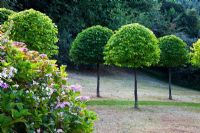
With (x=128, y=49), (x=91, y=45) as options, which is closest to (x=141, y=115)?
(x=128, y=49)

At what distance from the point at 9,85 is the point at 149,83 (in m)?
25.6

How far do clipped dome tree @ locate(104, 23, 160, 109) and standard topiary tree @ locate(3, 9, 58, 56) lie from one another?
2.73m

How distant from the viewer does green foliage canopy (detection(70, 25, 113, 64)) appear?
17750 mm

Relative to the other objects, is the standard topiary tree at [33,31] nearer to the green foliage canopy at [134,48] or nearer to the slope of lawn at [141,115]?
the green foliage canopy at [134,48]

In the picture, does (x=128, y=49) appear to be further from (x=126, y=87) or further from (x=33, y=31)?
(x=126, y=87)

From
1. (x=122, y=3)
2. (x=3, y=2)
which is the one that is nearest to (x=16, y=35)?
(x=3, y=2)

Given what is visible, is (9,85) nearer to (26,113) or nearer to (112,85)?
(26,113)

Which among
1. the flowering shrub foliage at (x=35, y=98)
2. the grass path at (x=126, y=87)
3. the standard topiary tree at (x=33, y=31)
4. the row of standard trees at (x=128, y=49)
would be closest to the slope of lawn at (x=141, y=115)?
the grass path at (x=126, y=87)

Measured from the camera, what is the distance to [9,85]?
261 centimetres

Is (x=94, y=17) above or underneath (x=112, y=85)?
above

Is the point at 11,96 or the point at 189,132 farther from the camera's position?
the point at 189,132

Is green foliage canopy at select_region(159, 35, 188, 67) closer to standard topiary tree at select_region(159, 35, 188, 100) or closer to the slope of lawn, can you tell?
standard topiary tree at select_region(159, 35, 188, 100)

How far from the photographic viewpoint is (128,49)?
14586mm

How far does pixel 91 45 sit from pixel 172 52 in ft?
13.4
